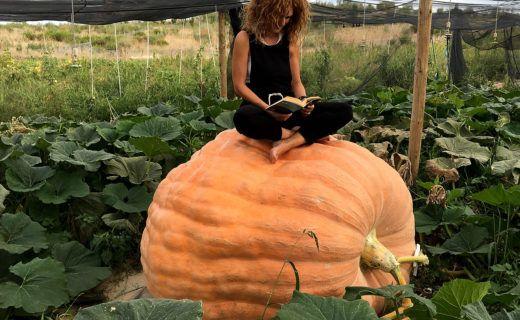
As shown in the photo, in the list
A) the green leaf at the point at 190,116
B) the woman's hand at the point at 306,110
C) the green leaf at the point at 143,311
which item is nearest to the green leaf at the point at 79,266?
the woman's hand at the point at 306,110

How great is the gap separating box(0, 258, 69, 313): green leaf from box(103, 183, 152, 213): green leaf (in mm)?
676

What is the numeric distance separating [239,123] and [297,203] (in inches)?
18.3

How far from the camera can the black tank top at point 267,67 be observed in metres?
2.81

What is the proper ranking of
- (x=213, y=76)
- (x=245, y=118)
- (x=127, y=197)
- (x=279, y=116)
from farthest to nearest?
(x=213, y=76) → (x=127, y=197) → (x=279, y=116) → (x=245, y=118)

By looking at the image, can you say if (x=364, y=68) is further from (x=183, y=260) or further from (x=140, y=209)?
(x=183, y=260)

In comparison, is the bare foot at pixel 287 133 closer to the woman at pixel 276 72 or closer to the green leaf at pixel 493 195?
the woman at pixel 276 72

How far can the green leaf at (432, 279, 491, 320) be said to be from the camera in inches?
61.0

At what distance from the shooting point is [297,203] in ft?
6.91

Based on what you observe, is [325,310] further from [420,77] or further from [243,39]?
[420,77]

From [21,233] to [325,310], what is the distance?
188 cm

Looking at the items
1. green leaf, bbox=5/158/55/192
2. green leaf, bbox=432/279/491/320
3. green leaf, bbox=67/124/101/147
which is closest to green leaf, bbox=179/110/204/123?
green leaf, bbox=67/124/101/147

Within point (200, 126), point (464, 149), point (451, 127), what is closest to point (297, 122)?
point (464, 149)

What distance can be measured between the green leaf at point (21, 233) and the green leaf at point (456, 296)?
189 cm

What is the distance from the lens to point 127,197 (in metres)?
3.29
